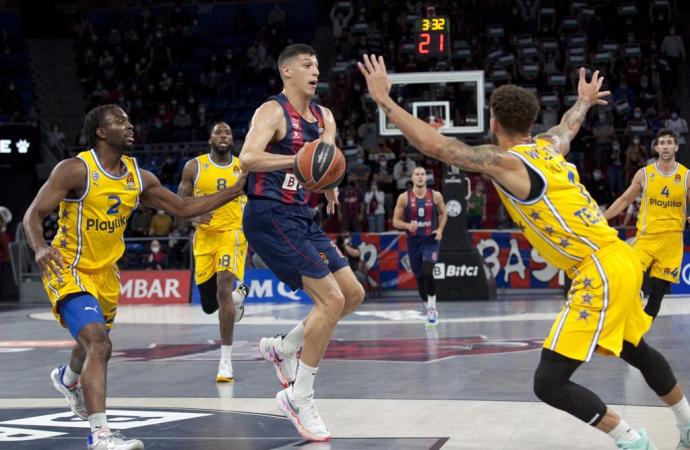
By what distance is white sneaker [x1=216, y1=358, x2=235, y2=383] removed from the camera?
29.2 ft

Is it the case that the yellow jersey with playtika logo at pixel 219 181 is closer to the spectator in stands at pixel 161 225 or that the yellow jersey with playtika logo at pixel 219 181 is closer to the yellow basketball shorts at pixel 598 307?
the yellow basketball shorts at pixel 598 307

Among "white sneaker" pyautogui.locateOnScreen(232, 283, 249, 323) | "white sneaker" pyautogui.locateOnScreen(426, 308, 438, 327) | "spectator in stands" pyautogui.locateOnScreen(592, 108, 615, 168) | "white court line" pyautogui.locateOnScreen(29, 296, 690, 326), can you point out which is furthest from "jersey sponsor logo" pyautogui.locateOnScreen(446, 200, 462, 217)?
"white sneaker" pyautogui.locateOnScreen(232, 283, 249, 323)

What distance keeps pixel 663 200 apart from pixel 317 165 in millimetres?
5929

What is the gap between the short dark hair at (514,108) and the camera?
5.41m

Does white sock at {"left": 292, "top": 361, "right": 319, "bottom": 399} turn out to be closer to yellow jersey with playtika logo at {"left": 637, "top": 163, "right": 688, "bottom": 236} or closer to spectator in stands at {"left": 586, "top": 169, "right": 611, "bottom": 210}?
yellow jersey with playtika logo at {"left": 637, "top": 163, "right": 688, "bottom": 236}

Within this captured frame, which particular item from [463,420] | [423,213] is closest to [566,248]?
[463,420]

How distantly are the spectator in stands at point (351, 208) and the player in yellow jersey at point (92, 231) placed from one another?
14.9 meters

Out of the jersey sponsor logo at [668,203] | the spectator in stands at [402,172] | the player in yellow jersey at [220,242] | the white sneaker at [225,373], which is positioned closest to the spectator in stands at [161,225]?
the spectator in stands at [402,172]

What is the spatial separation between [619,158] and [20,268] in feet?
42.5

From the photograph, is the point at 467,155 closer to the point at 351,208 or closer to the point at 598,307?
the point at 598,307

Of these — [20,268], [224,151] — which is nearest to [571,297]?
[224,151]

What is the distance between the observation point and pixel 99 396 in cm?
602

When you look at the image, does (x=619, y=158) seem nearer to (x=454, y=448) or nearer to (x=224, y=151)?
(x=224, y=151)

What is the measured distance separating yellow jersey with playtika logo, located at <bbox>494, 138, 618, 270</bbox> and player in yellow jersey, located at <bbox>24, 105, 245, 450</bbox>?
2.14 meters
